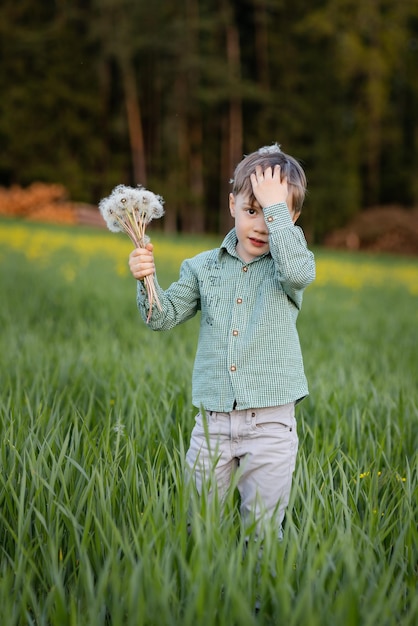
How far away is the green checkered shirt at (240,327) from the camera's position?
1914mm

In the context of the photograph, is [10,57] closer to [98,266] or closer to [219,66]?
[219,66]

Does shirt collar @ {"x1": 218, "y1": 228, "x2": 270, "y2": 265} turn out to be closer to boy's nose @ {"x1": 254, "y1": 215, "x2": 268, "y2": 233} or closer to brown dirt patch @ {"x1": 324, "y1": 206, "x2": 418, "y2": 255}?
boy's nose @ {"x1": 254, "y1": 215, "x2": 268, "y2": 233}

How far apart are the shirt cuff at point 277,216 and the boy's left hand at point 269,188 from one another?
2 cm

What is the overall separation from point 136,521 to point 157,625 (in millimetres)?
434

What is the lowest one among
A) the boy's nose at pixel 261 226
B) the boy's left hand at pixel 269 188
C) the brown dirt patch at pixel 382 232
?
the boy's nose at pixel 261 226

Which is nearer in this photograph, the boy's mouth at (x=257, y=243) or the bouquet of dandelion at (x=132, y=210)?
the bouquet of dandelion at (x=132, y=210)

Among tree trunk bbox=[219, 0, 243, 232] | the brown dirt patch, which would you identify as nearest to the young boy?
tree trunk bbox=[219, 0, 243, 232]

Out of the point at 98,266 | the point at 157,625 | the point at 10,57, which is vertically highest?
the point at 10,57

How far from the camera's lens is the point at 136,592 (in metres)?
1.25

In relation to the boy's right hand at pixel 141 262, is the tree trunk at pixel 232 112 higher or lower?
higher

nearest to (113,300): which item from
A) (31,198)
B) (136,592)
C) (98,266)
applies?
(98,266)

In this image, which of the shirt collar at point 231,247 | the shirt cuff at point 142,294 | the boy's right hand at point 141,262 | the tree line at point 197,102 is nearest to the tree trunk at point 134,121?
the tree line at point 197,102

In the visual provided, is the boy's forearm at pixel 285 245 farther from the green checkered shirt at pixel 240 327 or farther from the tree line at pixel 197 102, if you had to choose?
the tree line at pixel 197 102

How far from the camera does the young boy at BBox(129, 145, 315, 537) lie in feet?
6.00
